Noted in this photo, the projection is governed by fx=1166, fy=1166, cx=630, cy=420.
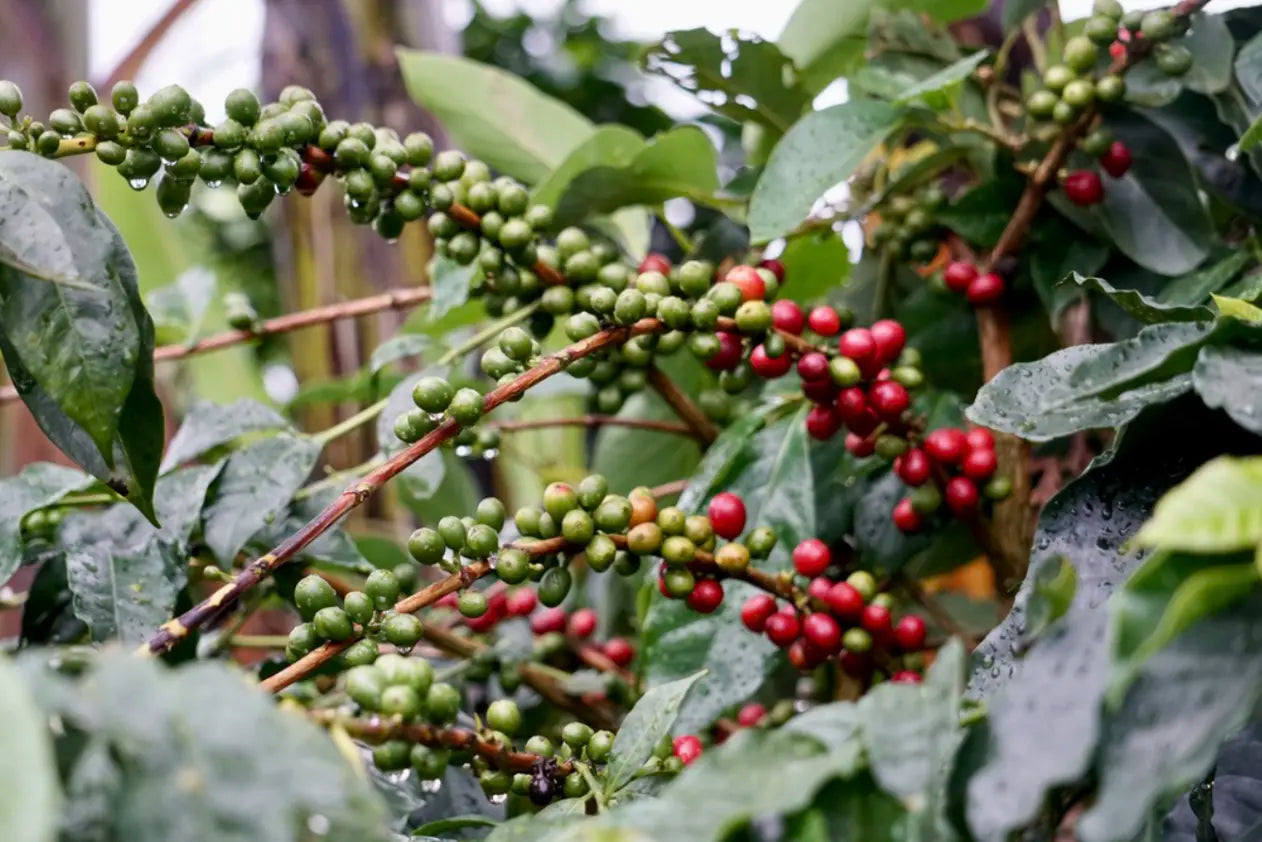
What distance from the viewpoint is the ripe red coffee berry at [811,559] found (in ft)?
2.08

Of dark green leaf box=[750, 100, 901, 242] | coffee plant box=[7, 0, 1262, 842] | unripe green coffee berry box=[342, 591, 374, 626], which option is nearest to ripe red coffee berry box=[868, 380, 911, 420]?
coffee plant box=[7, 0, 1262, 842]

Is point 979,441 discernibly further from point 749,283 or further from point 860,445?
point 749,283

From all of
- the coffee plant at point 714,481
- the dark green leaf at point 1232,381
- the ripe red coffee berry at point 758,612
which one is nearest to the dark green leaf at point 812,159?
the coffee plant at point 714,481

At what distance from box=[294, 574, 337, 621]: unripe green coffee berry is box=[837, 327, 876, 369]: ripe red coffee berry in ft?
0.99

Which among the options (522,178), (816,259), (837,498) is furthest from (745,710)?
(522,178)

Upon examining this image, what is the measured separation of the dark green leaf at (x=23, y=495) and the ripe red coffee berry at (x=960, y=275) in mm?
552

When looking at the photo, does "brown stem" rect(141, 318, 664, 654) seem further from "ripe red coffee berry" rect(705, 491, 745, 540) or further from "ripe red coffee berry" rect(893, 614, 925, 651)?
"ripe red coffee berry" rect(893, 614, 925, 651)

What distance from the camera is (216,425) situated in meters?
0.72

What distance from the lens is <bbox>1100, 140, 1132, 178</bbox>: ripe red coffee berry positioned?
73 centimetres

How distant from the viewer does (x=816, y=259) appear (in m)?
0.88

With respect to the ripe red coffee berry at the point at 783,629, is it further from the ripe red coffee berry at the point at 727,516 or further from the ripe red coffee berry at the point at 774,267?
the ripe red coffee berry at the point at 774,267

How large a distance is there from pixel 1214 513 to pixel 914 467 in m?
0.38

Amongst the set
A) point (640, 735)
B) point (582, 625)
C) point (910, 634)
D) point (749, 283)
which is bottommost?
point (582, 625)

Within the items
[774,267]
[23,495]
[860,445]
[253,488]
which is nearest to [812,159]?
[774,267]
